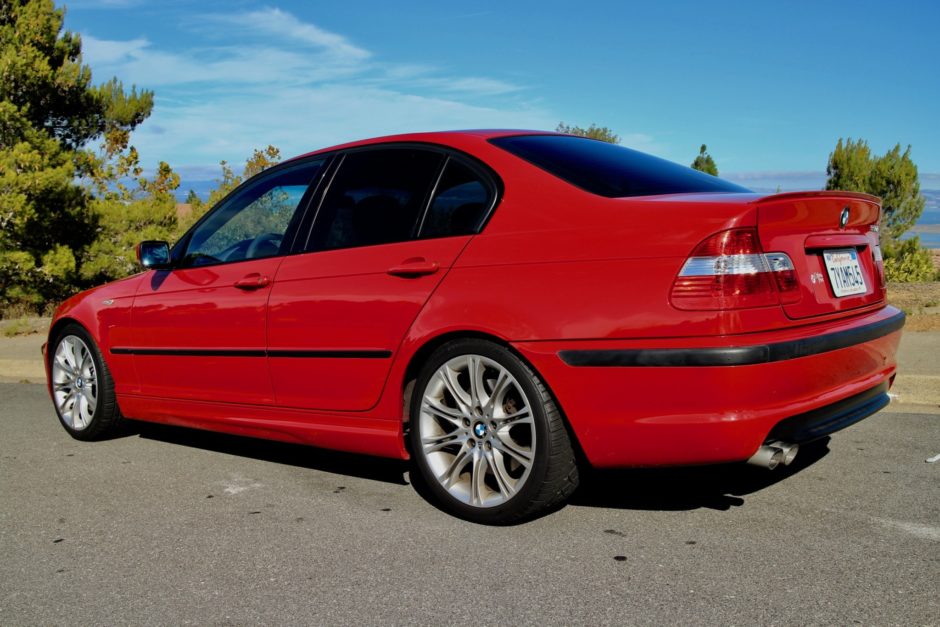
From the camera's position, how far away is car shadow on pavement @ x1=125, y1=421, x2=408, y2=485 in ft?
15.8

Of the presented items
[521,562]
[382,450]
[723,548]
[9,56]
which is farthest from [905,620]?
[9,56]

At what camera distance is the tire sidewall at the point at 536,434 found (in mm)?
3543

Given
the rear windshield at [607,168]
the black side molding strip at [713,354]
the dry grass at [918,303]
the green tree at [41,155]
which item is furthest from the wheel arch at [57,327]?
the green tree at [41,155]

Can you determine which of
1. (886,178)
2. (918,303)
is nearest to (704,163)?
(886,178)

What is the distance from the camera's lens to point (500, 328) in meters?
3.59

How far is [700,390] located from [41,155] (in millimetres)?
13722

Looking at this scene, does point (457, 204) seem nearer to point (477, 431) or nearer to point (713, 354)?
point (477, 431)

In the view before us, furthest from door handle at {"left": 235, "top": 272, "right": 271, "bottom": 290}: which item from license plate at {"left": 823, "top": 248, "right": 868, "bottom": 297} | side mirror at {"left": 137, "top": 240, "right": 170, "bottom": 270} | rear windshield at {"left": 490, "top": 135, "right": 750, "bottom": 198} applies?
license plate at {"left": 823, "top": 248, "right": 868, "bottom": 297}

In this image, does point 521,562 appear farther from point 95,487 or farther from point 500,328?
point 95,487

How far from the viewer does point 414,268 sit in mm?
3902

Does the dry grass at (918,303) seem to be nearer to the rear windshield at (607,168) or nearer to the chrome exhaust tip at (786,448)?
the rear windshield at (607,168)

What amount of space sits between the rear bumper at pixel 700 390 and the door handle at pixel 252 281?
5.13 ft

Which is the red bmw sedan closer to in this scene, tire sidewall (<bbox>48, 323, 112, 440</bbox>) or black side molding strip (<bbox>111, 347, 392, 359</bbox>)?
black side molding strip (<bbox>111, 347, 392, 359</bbox>)

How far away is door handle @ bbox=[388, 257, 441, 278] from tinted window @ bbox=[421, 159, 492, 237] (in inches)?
5.7
